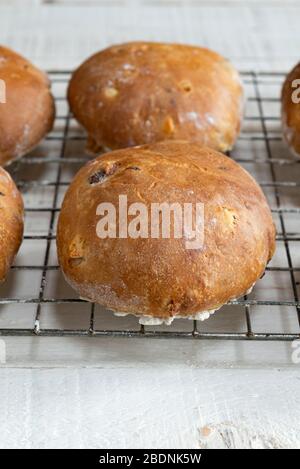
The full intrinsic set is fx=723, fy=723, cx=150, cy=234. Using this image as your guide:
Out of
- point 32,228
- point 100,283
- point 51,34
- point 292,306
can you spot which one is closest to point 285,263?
point 292,306

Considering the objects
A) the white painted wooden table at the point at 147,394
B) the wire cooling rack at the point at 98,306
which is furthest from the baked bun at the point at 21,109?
the white painted wooden table at the point at 147,394

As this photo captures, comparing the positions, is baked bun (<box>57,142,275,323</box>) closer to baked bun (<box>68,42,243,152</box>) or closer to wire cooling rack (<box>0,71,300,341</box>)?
wire cooling rack (<box>0,71,300,341</box>)

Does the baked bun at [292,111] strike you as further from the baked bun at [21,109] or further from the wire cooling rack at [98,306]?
the baked bun at [21,109]

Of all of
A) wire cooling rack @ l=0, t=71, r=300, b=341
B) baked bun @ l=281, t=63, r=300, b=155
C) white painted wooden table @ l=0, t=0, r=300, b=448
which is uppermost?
baked bun @ l=281, t=63, r=300, b=155

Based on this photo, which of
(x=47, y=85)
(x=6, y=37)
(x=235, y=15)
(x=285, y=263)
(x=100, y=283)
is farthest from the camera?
(x=235, y=15)

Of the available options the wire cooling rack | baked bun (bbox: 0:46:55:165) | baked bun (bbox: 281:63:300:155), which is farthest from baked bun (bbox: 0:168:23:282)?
baked bun (bbox: 281:63:300:155)

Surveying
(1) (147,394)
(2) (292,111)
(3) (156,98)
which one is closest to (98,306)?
(1) (147,394)

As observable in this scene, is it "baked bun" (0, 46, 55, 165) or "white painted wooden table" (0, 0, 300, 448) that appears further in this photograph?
"baked bun" (0, 46, 55, 165)

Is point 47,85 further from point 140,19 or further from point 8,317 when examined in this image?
point 140,19
